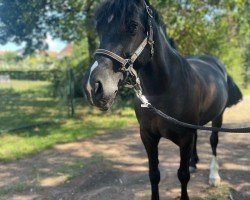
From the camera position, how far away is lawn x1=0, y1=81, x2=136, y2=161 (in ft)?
25.5

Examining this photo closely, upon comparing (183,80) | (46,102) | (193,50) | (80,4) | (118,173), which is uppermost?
(80,4)

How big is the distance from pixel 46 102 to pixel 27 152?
5075 millimetres

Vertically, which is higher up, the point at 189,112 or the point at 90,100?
the point at 90,100

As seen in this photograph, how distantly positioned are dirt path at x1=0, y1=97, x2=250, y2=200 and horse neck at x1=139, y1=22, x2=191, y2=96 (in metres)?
1.77

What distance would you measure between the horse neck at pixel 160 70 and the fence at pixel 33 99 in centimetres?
668

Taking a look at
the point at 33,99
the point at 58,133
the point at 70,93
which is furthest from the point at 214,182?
the point at 33,99

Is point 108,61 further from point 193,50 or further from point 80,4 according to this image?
point 193,50

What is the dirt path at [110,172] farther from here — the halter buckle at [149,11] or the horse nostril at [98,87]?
the halter buckle at [149,11]

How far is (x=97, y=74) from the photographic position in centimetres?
259

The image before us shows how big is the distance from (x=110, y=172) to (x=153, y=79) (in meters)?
2.75

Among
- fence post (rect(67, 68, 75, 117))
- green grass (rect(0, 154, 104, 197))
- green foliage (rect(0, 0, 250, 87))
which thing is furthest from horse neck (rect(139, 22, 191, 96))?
fence post (rect(67, 68, 75, 117))

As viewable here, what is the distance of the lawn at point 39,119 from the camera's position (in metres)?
7.78

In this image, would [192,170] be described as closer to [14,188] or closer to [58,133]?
[14,188]

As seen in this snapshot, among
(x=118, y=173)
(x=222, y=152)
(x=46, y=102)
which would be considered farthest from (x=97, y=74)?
(x=46, y=102)
